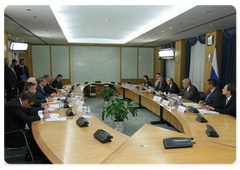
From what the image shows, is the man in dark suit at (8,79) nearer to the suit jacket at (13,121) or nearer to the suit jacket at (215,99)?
the suit jacket at (13,121)

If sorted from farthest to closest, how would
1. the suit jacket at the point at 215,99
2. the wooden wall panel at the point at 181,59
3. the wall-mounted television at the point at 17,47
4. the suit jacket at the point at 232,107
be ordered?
the wooden wall panel at the point at 181,59 → the wall-mounted television at the point at 17,47 → the suit jacket at the point at 215,99 → the suit jacket at the point at 232,107

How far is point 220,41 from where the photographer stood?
247 inches

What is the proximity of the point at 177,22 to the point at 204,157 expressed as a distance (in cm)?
451

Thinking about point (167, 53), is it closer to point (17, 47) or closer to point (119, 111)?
point (119, 111)

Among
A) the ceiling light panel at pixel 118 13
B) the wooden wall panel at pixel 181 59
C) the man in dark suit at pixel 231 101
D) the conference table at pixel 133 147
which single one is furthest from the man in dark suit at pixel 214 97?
the wooden wall panel at pixel 181 59

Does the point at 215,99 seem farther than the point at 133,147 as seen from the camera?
Yes

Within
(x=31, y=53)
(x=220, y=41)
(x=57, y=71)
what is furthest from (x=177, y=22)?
(x=31, y=53)

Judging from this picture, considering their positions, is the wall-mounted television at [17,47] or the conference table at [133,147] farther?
the wall-mounted television at [17,47]

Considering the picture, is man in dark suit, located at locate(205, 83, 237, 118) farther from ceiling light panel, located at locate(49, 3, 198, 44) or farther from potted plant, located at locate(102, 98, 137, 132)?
ceiling light panel, located at locate(49, 3, 198, 44)

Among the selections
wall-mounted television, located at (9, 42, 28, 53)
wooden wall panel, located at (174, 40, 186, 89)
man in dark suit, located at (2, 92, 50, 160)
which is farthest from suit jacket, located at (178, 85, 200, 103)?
wall-mounted television, located at (9, 42, 28, 53)

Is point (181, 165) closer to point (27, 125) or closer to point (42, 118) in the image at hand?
point (42, 118)

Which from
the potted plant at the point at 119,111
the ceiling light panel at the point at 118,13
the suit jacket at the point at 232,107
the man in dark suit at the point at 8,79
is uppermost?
the ceiling light panel at the point at 118,13

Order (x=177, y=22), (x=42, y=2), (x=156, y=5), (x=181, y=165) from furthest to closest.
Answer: (x=177, y=22) → (x=156, y=5) → (x=42, y=2) → (x=181, y=165)

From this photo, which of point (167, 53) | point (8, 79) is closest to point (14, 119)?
point (8, 79)
